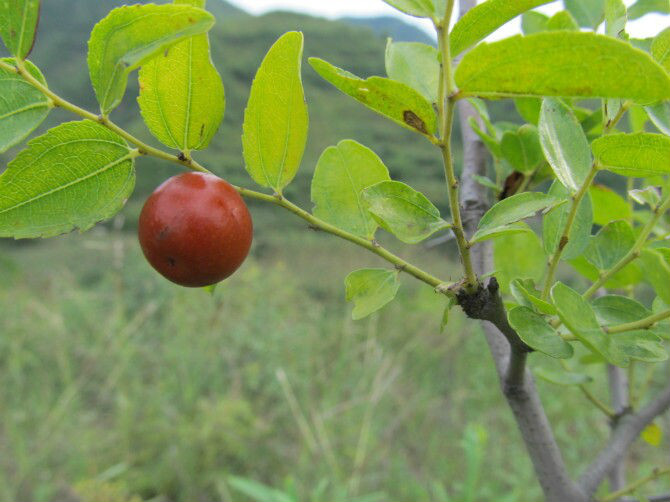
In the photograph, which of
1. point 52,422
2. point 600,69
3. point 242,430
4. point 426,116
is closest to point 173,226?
point 426,116

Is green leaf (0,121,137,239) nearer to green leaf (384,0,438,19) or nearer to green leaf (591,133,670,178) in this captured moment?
green leaf (384,0,438,19)

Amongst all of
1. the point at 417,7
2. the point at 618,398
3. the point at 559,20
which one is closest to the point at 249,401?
the point at 618,398

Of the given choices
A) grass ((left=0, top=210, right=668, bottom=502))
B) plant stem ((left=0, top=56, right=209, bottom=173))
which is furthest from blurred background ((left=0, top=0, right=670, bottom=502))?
plant stem ((left=0, top=56, right=209, bottom=173))

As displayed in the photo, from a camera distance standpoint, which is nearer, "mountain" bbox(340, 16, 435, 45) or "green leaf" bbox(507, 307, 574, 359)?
"green leaf" bbox(507, 307, 574, 359)

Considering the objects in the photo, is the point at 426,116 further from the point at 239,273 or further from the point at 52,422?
the point at 239,273

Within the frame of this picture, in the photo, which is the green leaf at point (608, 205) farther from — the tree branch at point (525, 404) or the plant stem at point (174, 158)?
the plant stem at point (174, 158)

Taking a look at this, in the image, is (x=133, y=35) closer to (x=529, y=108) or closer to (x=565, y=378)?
(x=529, y=108)

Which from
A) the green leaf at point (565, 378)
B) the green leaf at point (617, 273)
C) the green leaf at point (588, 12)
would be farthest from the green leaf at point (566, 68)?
the green leaf at point (588, 12)
